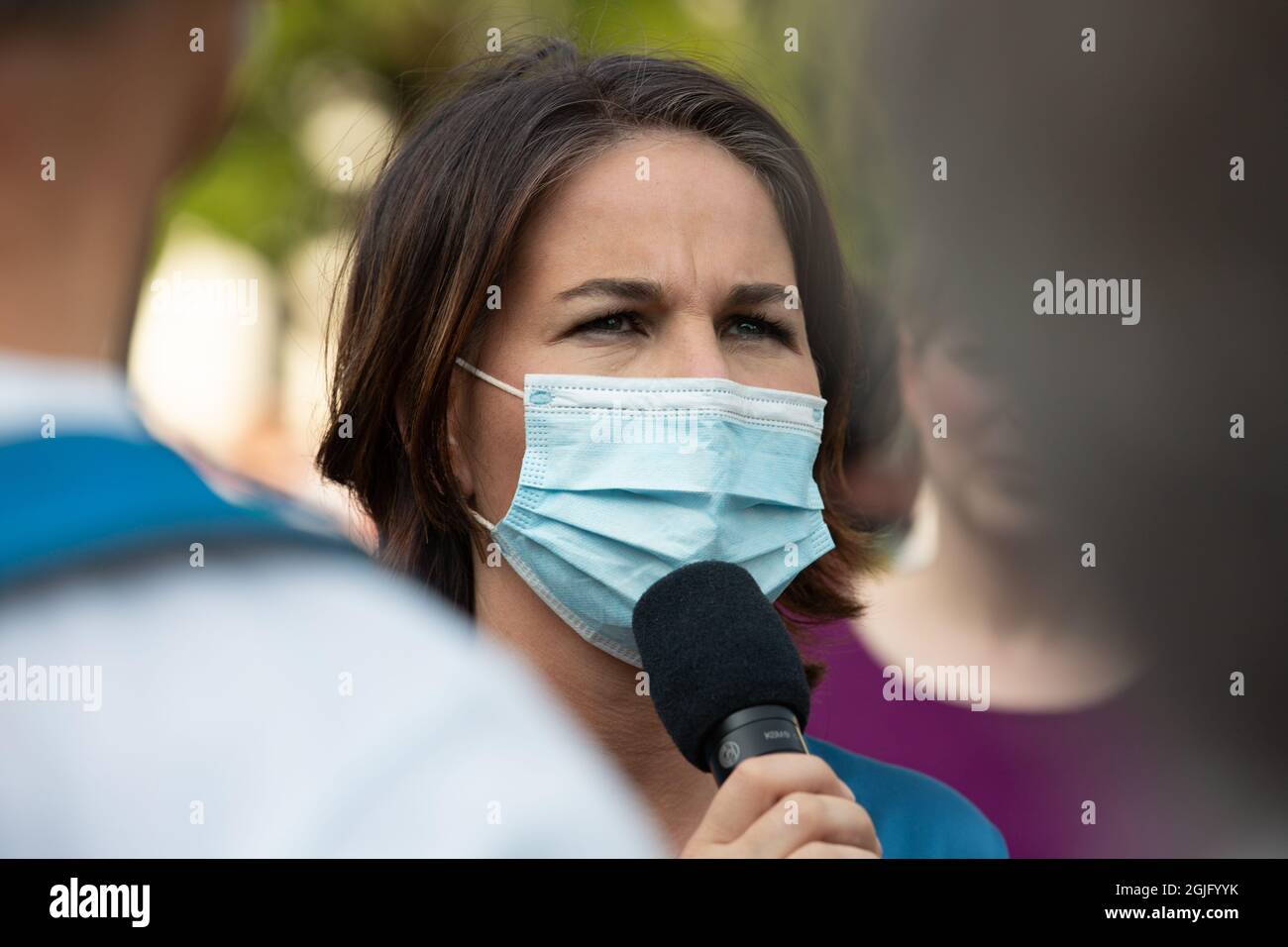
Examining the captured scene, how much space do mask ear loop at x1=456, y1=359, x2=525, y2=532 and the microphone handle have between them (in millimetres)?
792

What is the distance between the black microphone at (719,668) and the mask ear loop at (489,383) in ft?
1.63

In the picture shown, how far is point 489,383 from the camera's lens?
222 cm

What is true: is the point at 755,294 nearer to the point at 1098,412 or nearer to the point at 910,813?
the point at 910,813

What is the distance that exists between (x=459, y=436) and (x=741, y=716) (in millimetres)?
930

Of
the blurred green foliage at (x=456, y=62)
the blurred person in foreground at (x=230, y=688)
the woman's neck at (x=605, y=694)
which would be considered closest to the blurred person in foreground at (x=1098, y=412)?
the blurred green foliage at (x=456, y=62)

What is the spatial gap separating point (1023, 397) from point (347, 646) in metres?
2.65

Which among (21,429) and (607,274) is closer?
(21,429)

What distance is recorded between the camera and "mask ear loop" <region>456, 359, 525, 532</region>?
2.19m

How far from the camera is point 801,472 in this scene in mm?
2271

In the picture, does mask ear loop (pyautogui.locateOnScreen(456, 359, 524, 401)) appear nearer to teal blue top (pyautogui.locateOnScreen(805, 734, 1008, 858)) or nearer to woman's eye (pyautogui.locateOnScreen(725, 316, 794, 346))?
woman's eye (pyautogui.locateOnScreen(725, 316, 794, 346))

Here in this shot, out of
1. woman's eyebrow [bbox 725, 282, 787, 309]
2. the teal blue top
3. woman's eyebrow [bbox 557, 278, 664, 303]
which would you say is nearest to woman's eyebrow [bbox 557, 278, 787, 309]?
woman's eyebrow [bbox 557, 278, 664, 303]

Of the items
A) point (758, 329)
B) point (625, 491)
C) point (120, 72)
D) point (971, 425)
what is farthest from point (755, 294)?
point (120, 72)
